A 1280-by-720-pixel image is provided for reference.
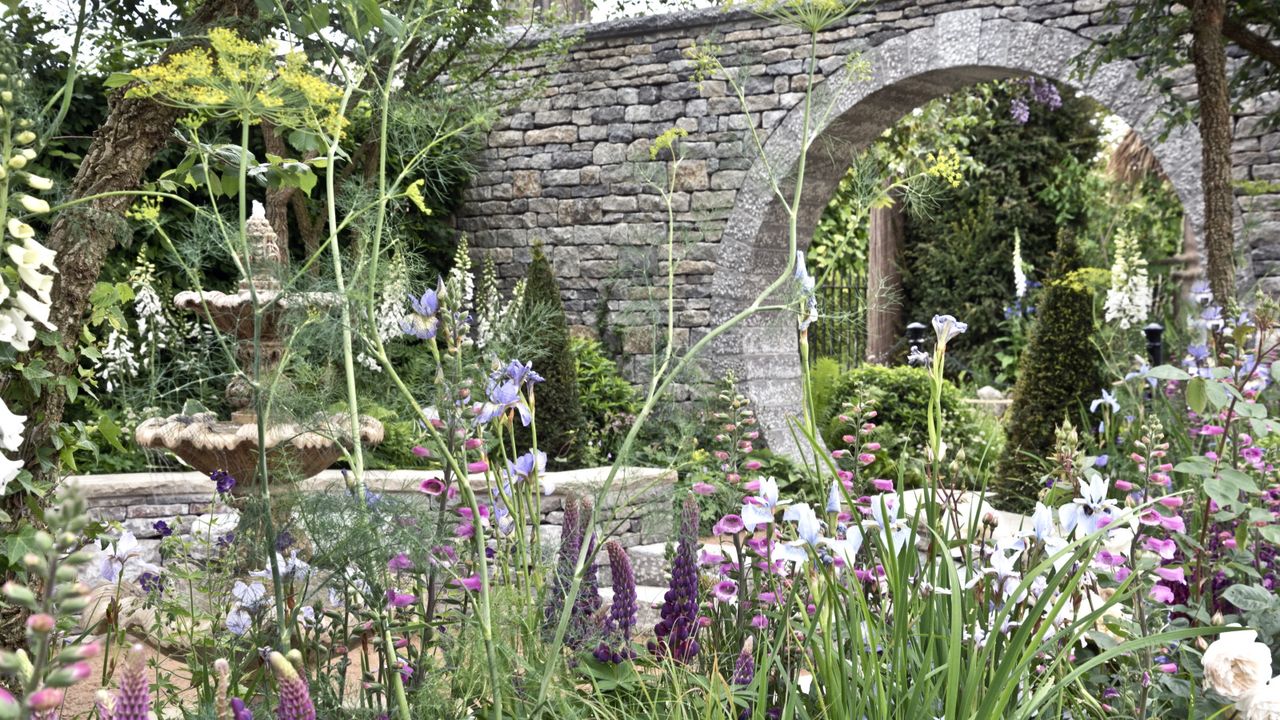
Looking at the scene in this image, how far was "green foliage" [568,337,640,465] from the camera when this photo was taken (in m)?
6.38

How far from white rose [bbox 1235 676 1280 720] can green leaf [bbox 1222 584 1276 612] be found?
1.01ft

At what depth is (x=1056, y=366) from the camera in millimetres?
5367

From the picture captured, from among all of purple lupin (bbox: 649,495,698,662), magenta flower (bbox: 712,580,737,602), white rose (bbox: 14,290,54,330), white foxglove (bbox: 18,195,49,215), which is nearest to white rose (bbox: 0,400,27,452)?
white rose (bbox: 14,290,54,330)

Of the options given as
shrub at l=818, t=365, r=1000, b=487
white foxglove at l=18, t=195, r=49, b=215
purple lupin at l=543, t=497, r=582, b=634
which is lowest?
shrub at l=818, t=365, r=1000, b=487

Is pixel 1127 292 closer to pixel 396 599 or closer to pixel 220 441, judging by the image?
pixel 220 441

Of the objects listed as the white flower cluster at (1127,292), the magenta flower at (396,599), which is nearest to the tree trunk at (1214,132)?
the white flower cluster at (1127,292)

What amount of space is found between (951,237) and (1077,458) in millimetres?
9039

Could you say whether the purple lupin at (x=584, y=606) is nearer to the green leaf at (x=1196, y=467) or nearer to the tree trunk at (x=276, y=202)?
the green leaf at (x=1196, y=467)

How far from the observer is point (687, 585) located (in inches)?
69.6

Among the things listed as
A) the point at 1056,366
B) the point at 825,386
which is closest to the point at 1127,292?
the point at 1056,366

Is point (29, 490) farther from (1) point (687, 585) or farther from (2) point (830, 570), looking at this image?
(2) point (830, 570)

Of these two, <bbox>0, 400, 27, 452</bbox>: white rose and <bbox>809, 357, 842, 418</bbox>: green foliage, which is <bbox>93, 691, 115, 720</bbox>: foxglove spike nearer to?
<bbox>0, 400, 27, 452</bbox>: white rose

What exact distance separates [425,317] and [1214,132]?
3954 millimetres

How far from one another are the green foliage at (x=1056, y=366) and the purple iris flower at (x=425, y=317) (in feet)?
13.7
